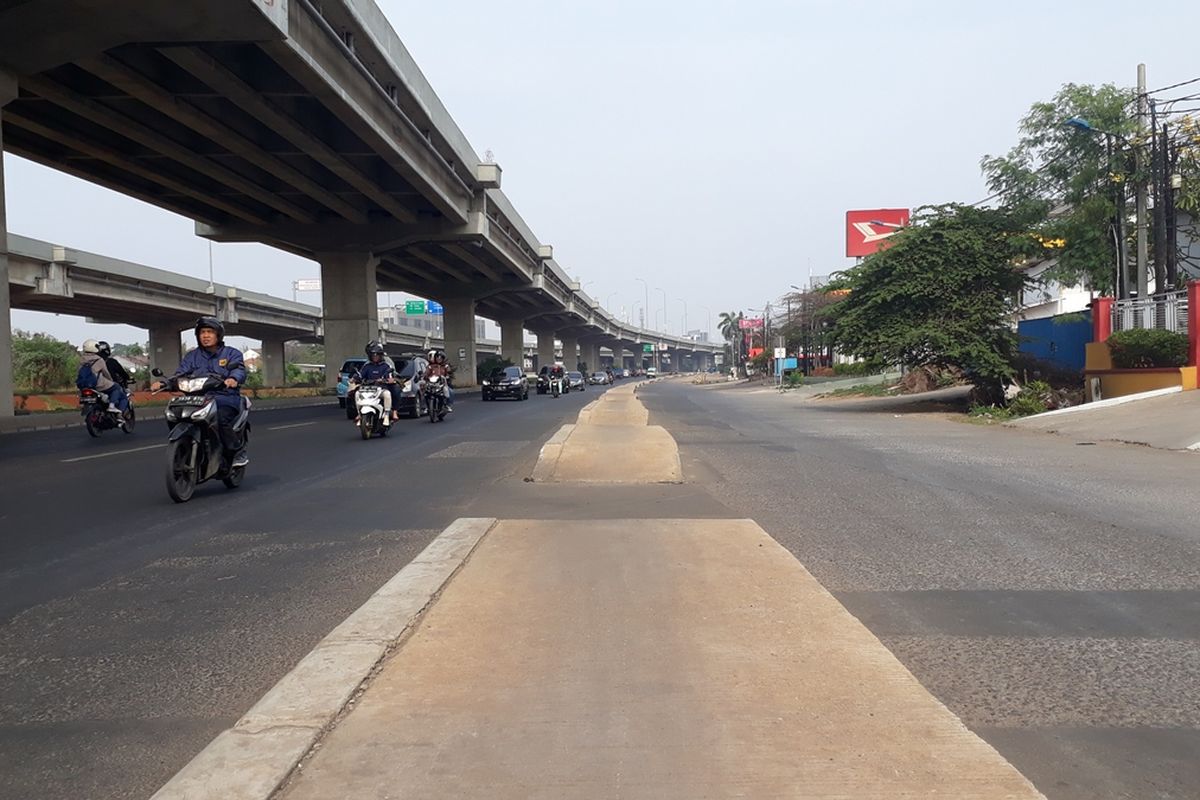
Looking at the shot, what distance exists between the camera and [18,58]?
20984 millimetres

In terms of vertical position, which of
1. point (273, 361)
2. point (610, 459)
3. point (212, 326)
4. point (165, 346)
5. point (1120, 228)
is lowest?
point (610, 459)

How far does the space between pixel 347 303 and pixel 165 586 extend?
40221mm

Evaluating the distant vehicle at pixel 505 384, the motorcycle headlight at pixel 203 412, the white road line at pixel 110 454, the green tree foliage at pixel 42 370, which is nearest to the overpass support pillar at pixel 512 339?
the green tree foliage at pixel 42 370

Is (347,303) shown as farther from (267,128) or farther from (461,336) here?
(461,336)

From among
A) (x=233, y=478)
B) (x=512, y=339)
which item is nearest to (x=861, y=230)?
(x=512, y=339)

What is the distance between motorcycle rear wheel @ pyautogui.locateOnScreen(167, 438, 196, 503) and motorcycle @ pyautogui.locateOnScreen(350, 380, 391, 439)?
718cm

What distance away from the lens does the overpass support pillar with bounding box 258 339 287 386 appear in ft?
279

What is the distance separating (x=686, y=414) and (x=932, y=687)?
951 inches

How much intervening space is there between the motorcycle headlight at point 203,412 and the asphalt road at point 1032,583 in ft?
17.2

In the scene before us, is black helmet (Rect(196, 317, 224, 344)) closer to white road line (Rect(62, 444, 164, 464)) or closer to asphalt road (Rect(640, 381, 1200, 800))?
white road line (Rect(62, 444, 164, 464))

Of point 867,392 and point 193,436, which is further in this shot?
point 867,392

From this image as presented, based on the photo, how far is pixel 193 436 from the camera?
9.59 m

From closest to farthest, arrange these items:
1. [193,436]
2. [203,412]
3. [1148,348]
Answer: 1. [203,412]
2. [193,436]
3. [1148,348]

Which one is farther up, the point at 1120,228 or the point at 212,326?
the point at 1120,228
